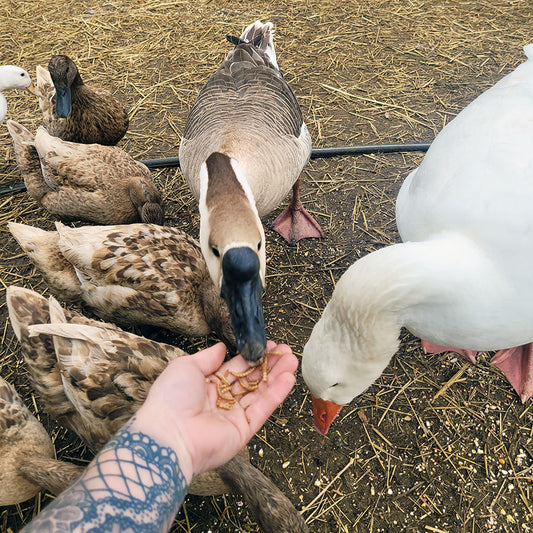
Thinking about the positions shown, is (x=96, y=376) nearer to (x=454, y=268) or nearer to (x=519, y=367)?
(x=454, y=268)

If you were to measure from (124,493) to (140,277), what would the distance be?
4.81 ft

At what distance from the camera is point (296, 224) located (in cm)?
366

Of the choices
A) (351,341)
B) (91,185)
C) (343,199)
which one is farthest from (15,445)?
(343,199)

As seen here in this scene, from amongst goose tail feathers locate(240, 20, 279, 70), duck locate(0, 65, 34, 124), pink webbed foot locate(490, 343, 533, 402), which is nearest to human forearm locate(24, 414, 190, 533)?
pink webbed foot locate(490, 343, 533, 402)

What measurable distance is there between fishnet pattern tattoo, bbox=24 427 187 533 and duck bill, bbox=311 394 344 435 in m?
0.92

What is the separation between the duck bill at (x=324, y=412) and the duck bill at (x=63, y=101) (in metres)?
3.10

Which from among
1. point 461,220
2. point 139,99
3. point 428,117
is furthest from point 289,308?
point 139,99

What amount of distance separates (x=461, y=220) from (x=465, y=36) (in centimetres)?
510

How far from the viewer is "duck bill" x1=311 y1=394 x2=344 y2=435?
232cm

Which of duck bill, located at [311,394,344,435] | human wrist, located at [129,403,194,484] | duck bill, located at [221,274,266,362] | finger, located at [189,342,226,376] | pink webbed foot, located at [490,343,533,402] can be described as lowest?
pink webbed foot, located at [490,343,533,402]

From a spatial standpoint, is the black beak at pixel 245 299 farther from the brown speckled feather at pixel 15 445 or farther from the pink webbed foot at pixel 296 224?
the pink webbed foot at pixel 296 224

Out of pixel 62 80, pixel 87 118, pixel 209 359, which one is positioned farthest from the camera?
pixel 87 118

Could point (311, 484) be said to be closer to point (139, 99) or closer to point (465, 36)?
point (139, 99)

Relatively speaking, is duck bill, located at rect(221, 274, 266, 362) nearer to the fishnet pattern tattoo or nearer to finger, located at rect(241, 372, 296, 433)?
finger, located at rect(241, 372, 296, 433)
